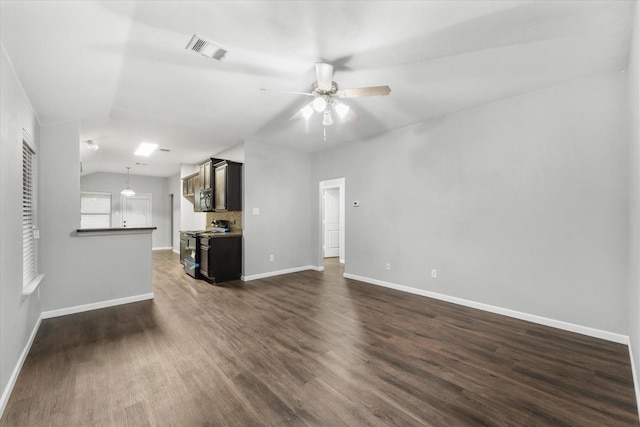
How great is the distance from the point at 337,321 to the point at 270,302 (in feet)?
3.77

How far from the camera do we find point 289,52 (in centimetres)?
239

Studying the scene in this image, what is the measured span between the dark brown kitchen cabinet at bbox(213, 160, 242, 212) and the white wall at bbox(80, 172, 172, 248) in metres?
5.50

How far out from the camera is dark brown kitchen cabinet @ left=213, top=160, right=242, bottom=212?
5289 millimetres

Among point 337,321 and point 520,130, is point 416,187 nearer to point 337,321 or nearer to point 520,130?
point 520,130

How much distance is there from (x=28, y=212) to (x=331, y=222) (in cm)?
611

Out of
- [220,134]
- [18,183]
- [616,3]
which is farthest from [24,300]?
[616,3]

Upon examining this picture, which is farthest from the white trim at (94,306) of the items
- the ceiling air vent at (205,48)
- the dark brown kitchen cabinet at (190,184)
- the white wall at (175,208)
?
the white wall at (175,208)

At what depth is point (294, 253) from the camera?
6031 mm

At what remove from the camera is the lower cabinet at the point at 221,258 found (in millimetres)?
4977

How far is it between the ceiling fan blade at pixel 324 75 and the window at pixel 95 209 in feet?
30.7

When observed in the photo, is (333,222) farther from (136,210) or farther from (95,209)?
(95,209)

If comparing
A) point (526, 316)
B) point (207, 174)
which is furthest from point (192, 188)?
point (526, 316)

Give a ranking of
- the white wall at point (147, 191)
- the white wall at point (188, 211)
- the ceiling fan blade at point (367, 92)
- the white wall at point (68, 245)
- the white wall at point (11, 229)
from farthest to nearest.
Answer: the white wall at point (147, 191), the white wall at point (188, 211), the white wall at point (68, 245), the ceiling fan blade at point (367, 92), the white wall at point (11, 229)

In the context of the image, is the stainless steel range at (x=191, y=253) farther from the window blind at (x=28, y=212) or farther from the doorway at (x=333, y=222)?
the doorway at (x=333, y=222)
